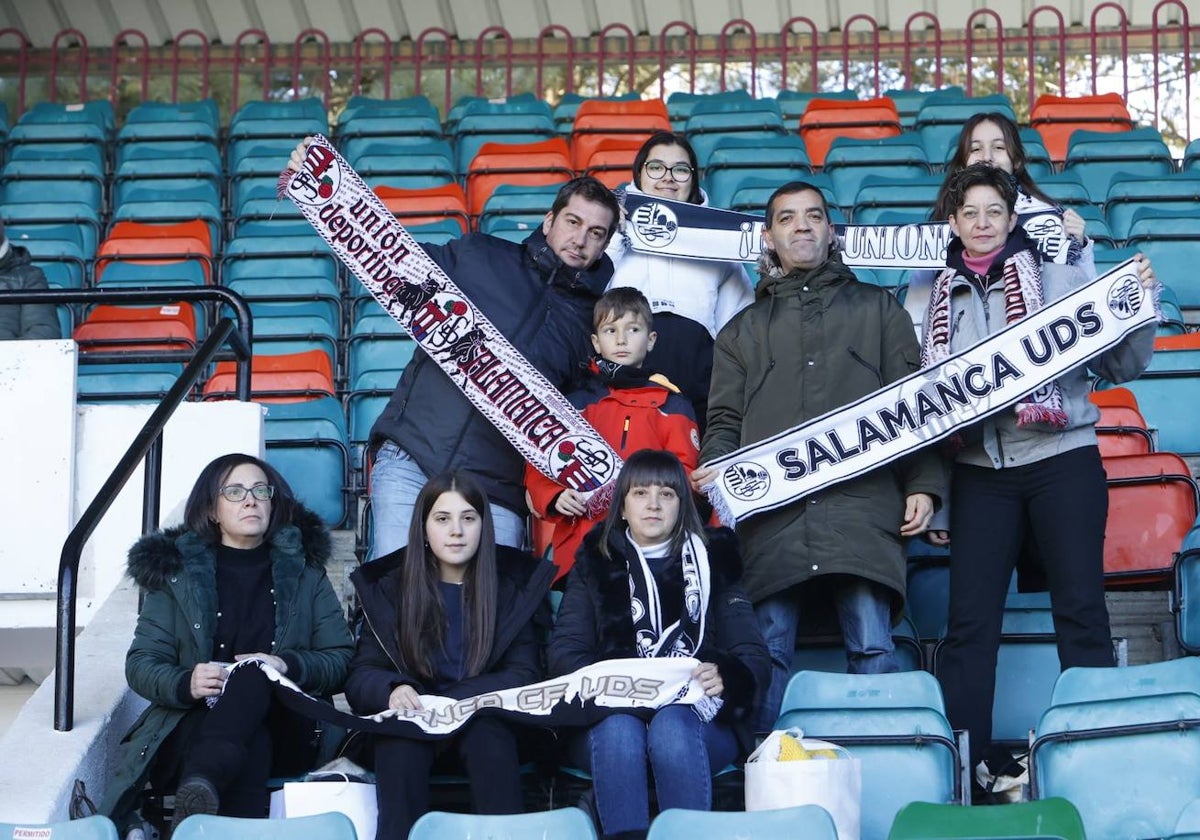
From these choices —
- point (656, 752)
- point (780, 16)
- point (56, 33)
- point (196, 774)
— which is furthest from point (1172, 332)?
point (56, 33)

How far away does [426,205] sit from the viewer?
8.55 m

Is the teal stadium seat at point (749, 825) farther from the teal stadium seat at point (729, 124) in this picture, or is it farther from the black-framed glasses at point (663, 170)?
the teal stadium seat at point (729, 124)

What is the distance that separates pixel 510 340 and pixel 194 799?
5.50 feet

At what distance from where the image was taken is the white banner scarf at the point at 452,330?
474cm

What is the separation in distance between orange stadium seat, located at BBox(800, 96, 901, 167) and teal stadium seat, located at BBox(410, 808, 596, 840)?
6.77 m

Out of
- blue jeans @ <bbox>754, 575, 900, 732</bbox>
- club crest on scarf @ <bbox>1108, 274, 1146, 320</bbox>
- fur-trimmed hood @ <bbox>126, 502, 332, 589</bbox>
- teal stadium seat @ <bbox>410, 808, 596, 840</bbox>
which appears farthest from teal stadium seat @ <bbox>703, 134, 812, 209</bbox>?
teal stadium seat @ <bbox>410, 808, 596, 840</bbox>

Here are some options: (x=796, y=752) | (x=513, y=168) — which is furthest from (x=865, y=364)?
(x=513, y=168)

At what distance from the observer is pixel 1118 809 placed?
12.6ft

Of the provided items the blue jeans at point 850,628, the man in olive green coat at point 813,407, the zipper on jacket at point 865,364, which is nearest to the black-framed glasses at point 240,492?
the man in olive green coat at point 813,407

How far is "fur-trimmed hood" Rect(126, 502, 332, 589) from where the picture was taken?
4332 millimetres

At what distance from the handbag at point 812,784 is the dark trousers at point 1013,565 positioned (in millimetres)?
619

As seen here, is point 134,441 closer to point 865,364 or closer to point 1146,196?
point 865,364

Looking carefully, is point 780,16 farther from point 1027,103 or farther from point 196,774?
point 196,774

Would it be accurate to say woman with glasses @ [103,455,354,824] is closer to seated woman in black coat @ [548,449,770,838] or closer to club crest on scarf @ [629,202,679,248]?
seated woman in black coat @ [548,449,770,838]
